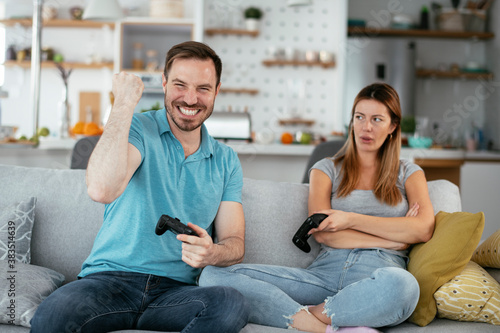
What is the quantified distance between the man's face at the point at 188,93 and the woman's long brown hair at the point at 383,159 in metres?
0.65

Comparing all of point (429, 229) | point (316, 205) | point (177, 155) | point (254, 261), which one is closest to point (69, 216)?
point (177, 155)

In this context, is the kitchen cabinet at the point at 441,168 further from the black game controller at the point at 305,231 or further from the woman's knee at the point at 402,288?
the woman's knee at the point at 402,288

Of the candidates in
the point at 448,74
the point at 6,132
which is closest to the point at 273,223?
the point at 6,132

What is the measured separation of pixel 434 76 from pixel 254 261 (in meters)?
5.05

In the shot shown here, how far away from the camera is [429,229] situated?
6.11 ft

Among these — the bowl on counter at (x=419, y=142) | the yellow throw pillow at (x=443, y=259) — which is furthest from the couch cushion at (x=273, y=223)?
the bowl on counter at (x=419, y=142)

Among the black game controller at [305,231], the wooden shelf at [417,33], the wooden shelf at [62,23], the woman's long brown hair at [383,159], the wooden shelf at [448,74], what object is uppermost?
the wooden shelf at [417,33]

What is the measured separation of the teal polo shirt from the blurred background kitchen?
4.10 m

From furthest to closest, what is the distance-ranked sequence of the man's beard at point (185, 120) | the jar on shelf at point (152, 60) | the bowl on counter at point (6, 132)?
1. the jar on shelf at point (152, 60)
2. the bowl on counter at point (6, 132)
3. the man's beard at point (185, 120)

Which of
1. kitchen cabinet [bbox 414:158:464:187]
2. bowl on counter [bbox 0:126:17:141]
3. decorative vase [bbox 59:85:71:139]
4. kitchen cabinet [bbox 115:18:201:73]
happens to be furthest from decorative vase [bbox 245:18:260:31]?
bowl on counter [bbox 0:126:17:141]

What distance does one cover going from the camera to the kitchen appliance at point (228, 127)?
3.99m

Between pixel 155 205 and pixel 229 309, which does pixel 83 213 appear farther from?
pixel 229 309

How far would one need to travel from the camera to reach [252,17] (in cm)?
588

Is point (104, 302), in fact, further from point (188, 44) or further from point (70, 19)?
point (70, 19)
